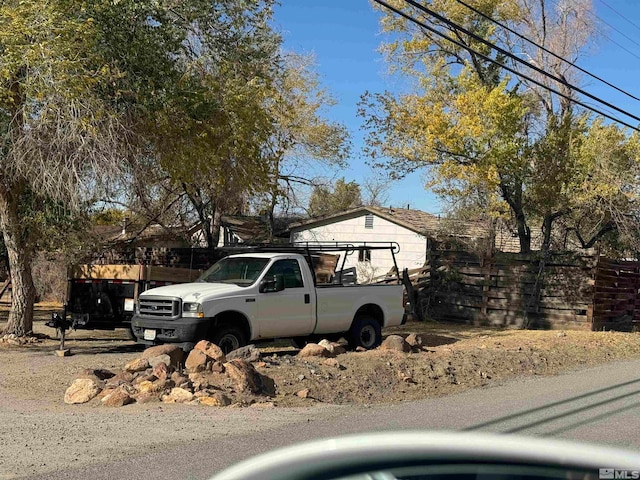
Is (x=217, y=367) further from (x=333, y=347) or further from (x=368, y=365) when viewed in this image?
(x=333, y=347)

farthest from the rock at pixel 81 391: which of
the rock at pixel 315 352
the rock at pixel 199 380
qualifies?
the rock at pixel 315 352

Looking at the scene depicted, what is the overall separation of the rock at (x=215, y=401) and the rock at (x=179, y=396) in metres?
0.16

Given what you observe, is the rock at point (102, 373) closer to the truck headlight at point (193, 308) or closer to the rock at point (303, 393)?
the truck headlight at point (193, 308)

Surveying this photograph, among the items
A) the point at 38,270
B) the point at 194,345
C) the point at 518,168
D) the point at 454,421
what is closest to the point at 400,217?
the point at 518,168

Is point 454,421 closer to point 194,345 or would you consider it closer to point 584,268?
point 194,345

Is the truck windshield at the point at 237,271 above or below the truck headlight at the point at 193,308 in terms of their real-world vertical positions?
above

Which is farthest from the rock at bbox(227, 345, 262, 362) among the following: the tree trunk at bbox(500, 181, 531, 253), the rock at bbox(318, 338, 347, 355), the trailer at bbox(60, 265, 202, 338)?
the tree trunk at bbox(500, 181, 531, 253)

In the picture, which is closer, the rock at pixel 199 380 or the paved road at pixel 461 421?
the paved road at pixel 461 421

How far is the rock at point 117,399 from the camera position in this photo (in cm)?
943

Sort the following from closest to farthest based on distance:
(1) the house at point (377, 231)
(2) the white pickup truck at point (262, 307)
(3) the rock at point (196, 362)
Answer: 1. (3) the rock at point (196, 362)
2. (2) the white pickup truck at point (262, 307)
3. (1) the house at point (377, 231)

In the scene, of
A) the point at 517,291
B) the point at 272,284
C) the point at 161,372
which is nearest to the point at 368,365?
the point at 272,284

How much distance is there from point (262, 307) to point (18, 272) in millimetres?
5706

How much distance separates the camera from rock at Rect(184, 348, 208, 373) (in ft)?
34.8

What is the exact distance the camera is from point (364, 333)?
592 inches
